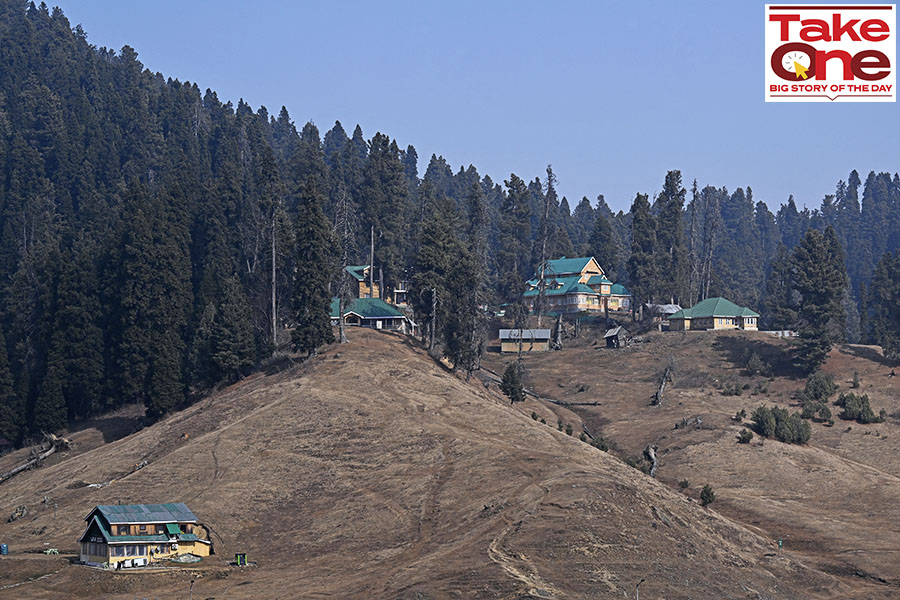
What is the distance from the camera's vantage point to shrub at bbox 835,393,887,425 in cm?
10106

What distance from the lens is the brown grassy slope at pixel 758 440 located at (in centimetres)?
7212

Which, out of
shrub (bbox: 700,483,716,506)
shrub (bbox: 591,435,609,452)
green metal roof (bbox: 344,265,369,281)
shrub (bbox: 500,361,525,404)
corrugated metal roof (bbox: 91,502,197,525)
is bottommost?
shrub (bbox: 700,483,716,506)

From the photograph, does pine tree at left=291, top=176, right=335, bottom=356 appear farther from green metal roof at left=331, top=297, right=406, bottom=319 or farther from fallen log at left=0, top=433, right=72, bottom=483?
fallen log at left=0, top=433, right=72, bottom=483

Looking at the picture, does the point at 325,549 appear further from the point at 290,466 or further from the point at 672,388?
the point at 672,388

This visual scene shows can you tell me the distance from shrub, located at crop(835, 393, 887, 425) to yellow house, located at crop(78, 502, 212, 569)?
2504 inches

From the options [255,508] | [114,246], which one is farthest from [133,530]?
[114,246]

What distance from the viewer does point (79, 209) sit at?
166m

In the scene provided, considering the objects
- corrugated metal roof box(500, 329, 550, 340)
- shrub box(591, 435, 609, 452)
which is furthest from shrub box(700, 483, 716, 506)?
corrugated metal roof box(500, 329, 550, 340)

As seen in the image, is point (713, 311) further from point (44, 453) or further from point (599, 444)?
point (44, 453)

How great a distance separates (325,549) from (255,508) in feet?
30.2

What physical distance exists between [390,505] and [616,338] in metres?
72.6

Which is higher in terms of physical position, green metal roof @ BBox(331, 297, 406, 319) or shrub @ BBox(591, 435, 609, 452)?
green metal roof @ BBox(331, 297, 406, 319)

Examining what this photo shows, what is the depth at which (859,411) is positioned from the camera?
102 metres

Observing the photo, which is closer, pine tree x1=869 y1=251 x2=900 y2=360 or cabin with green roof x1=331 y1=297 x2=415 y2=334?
pine tree x1=869 y1=251 x2=900 y2=360
